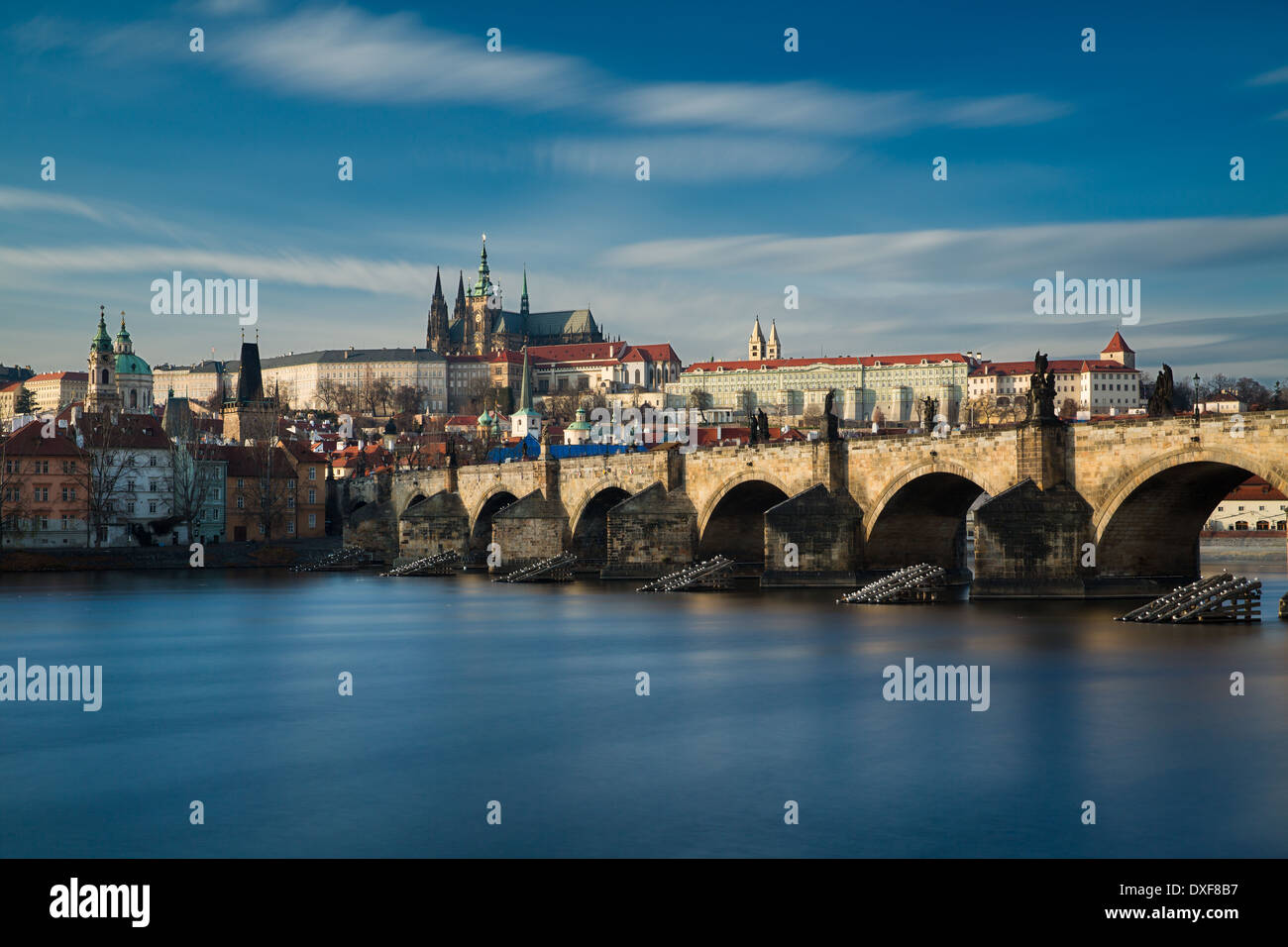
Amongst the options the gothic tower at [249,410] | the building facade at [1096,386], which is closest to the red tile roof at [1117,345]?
the building facade at [1096,386]

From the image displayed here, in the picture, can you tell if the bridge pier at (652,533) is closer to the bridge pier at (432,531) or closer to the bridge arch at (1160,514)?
the bridge pier at (432,531)

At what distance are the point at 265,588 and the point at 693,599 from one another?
18625 millimetres

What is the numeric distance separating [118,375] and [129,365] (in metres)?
4.32

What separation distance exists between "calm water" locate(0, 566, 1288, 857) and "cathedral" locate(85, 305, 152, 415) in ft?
258

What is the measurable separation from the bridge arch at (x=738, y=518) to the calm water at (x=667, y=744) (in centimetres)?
1425

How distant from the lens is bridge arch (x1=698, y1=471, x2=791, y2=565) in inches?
1801

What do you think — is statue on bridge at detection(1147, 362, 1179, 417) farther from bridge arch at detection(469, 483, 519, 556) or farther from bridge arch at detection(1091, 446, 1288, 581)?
bridge arch at detection(469, 483, 519, 556)

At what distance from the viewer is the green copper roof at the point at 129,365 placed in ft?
412

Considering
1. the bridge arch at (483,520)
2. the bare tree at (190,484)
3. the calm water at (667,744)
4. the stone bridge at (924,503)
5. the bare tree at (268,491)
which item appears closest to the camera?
the calm water at (667,744)

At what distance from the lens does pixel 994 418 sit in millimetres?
163750

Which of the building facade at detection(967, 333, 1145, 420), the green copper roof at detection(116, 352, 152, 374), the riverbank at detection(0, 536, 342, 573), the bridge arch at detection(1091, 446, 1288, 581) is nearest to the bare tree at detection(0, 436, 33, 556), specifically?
the riverbank at detection(0, 536, 342, 573)

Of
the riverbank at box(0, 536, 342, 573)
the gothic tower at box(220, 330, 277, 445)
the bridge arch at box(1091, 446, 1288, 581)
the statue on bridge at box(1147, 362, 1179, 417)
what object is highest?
the gothic tower at box(220, 330, 277, 445)
